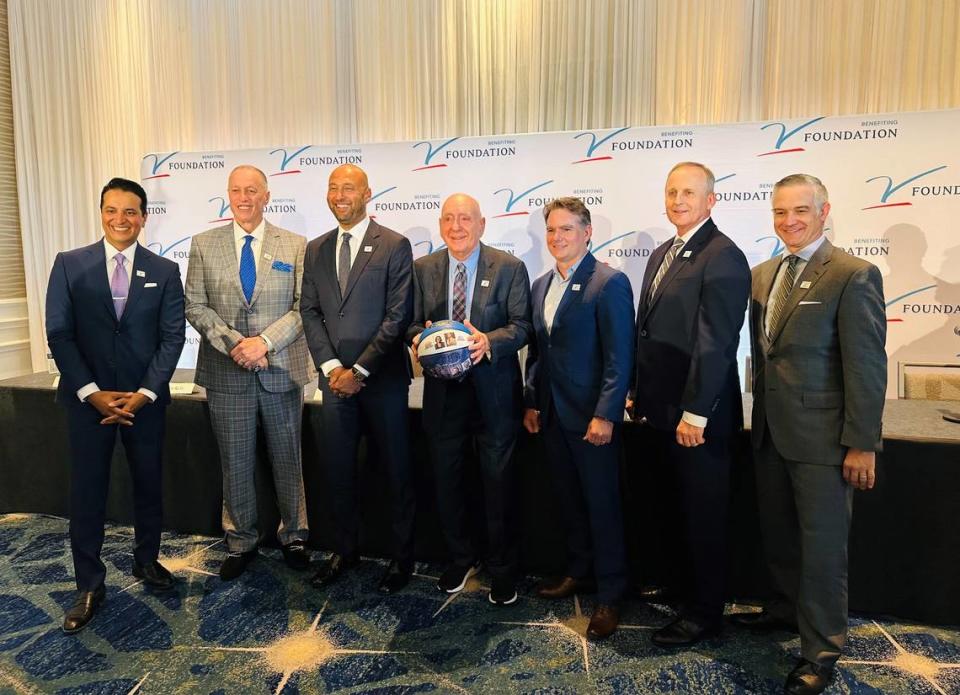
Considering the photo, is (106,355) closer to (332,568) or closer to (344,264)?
(344,264)

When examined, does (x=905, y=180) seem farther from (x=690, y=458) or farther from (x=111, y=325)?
(x=111, y=325)

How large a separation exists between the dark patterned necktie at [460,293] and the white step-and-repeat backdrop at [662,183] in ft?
5.99

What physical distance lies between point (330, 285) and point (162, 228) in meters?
3.16

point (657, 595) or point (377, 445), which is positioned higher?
point (377, 445)

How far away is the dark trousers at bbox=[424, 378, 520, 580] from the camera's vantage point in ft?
8.27

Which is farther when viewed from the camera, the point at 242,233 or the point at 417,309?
the point at 242,233

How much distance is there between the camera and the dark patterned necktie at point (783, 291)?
6.79ft

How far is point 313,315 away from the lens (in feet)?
8.89

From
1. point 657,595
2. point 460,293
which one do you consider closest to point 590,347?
point 460,293

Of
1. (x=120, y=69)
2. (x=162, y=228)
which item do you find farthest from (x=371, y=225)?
(x=120, y=69)

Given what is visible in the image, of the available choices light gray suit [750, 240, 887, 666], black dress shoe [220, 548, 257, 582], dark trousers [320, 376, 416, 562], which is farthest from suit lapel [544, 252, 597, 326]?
black dress shoe [220, 548, 257, 582]

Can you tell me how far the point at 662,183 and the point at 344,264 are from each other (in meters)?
2.43

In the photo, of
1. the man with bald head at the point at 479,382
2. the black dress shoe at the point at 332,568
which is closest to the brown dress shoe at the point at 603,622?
the man with bald head at the point at 479,382

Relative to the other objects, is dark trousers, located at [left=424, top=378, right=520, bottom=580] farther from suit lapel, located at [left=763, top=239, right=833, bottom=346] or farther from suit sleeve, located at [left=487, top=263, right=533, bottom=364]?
suit lapel, located at [left=763, top=239, right=833, bottom=346]
